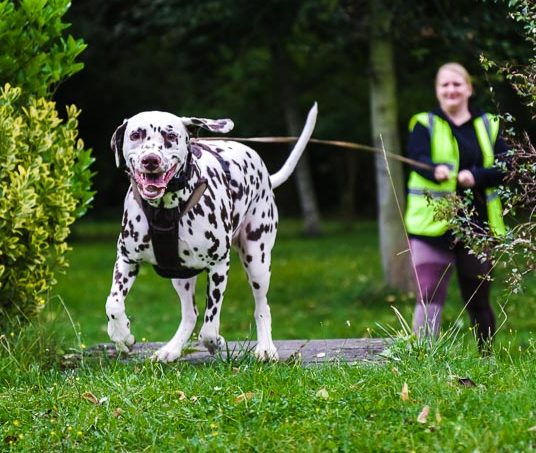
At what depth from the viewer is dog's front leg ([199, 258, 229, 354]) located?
6.11 metres

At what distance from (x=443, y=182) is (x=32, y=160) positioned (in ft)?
9.18

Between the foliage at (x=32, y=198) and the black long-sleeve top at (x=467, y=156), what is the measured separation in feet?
7.94

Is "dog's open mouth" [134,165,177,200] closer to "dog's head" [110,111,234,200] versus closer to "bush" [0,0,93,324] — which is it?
"dog's head" [110,111,234,200]

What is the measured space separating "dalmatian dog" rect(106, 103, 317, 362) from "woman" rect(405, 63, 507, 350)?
108cm

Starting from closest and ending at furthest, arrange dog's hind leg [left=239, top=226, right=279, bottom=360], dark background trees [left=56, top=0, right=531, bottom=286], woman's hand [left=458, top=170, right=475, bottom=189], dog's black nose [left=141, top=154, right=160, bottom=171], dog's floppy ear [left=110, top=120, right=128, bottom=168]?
dog's black nose [left=141, top=154, right=160, bottom=171] < dog's floppy ear [left=110, top=120, right=128, bottom=168] < dog's hind leg [left=239, top=226, right=279, bottom=360] < woman's hand [left=458, top=170, right=475, bottom=189] < dark background trees [left=56, top=0, right=531, bottom=286]

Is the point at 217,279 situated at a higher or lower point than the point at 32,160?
lower

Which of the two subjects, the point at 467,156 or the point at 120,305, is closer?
the point at 120,305

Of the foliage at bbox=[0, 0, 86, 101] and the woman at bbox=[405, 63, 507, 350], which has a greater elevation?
the foliage at bbox=[0, 0, 86, 101]

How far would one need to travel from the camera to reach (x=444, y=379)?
5219 millimetres

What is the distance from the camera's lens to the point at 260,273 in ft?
21.7

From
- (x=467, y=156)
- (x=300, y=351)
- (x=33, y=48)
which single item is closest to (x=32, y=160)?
(x=33, y=48)

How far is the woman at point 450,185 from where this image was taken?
682cm

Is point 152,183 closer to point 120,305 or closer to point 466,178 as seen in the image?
point 120,305

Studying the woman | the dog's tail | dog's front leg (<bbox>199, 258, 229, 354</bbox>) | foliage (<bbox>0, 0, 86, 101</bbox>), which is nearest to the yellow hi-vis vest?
the woman
